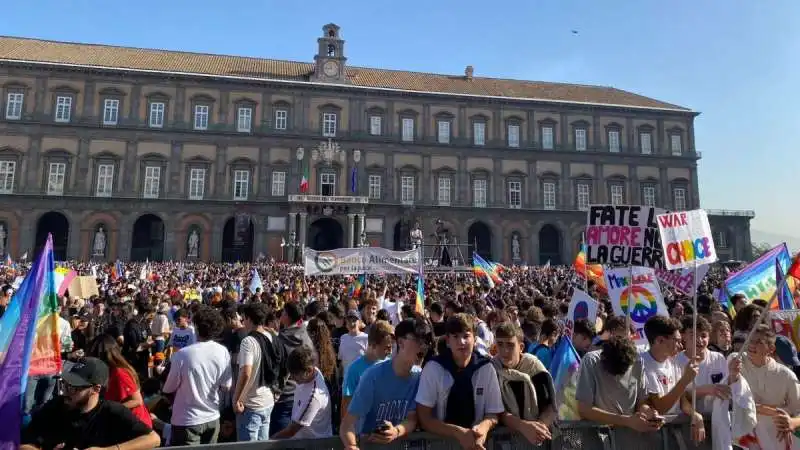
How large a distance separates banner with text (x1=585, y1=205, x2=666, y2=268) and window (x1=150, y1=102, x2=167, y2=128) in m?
38.2

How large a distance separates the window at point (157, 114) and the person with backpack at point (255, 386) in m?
38.7

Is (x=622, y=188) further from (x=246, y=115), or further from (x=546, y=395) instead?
(x=546, y=395)

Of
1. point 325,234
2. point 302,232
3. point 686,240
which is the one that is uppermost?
point 325,234

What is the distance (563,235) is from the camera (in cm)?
4362

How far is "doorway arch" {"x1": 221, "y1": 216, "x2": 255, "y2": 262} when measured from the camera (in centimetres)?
3847

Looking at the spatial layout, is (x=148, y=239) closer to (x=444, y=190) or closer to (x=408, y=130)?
(x=408, y=130)

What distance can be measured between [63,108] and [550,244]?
39.6m

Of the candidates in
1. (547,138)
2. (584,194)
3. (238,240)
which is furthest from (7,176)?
(584,194)

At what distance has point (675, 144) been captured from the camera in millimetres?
46625

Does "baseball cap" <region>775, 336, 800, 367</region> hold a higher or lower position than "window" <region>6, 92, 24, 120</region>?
lower

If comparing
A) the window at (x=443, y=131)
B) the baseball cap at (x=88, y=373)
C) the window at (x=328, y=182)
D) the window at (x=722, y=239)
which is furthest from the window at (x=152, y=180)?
the window at (x=722, y=239)

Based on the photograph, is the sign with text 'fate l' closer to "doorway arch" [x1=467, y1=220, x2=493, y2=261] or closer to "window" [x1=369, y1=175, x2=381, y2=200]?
"window" [x1=369, y1=175, x2=381, y2=200]

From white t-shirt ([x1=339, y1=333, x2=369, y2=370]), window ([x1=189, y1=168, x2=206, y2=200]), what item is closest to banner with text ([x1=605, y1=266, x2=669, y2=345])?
white t-shirt ([x1=339, y1=333, x2=369, y2=370])

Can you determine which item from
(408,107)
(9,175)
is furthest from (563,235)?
(9,175)
